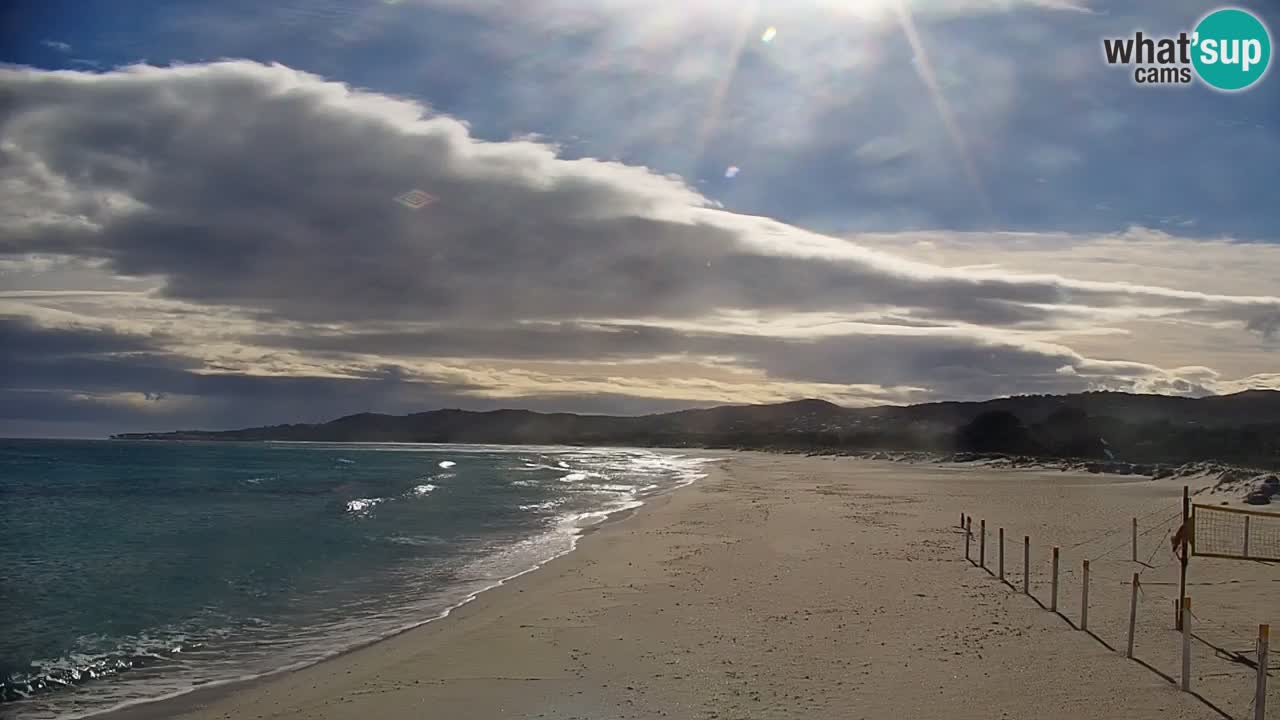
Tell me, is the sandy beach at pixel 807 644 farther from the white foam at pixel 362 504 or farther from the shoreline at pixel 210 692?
the white foam at pixel 362 504

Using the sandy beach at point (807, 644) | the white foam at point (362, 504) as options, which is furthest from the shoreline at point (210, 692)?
the white foam at point (362, 504)

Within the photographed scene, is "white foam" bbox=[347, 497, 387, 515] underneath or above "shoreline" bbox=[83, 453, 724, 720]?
underneath

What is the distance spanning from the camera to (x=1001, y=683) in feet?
30.0

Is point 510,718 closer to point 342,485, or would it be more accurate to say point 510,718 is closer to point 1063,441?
point 342,485

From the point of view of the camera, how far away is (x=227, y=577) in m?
18.7

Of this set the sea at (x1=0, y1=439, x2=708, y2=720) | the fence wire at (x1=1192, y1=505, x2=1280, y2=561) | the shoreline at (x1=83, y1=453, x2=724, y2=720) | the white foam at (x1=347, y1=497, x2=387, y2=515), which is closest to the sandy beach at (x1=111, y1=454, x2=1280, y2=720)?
the shoreline at (x1=83, y1=453, x2=724, y2=720)

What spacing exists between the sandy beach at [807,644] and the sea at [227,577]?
46.1 inches

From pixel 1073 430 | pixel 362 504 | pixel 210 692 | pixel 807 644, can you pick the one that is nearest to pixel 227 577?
pixel 210 692

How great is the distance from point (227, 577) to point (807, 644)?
13.0 meters

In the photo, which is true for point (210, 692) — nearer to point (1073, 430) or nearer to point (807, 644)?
point (807, 644)

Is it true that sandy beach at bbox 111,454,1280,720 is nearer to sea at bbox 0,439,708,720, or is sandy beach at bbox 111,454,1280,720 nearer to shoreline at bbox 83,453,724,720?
shoreline at bbox 83,453,724,720

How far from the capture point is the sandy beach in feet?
28.8

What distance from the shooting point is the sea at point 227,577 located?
11.6m

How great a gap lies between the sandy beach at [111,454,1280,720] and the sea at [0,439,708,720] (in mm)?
1172
